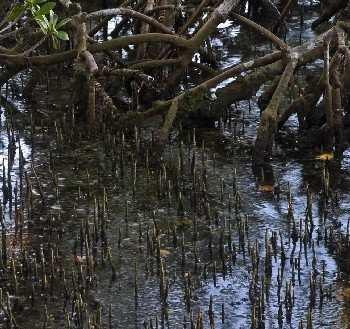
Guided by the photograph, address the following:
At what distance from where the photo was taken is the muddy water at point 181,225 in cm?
470

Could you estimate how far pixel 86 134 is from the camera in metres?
7.26

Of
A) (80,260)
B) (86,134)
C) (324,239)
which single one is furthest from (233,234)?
(86,134)

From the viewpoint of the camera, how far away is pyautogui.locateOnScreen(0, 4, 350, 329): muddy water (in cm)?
470

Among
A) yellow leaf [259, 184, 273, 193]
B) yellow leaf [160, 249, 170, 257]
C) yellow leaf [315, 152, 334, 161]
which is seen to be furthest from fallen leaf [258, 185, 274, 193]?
yellow leaf [160, 249, 170, 257]

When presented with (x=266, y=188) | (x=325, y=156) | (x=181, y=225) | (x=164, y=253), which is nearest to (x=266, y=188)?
(x=266, y=188)

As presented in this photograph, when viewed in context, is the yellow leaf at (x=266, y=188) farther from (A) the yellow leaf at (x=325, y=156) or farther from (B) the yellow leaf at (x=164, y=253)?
(B) the yellow leaf at (x=164, y=253)

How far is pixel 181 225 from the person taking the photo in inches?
224

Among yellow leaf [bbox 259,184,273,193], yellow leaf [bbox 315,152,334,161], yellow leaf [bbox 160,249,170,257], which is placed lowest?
yellow leaf [bbox 160,249,170,257]

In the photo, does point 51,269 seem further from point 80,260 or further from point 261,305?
point 261,305

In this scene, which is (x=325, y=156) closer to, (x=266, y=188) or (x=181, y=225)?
(x=266, y=188)

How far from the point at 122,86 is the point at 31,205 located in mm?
2480

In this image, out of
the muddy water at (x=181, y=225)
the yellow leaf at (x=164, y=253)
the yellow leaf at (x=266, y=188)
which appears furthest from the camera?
the yellow leaf at (x=266, y=188)

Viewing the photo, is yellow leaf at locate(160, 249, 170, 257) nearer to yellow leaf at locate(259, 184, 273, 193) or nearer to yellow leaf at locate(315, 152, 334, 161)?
yellow leaf at locate(259, 184, 273, 193)

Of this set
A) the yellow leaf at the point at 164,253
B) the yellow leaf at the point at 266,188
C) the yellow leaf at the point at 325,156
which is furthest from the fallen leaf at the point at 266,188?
the yellow leaf at the point at 164,253
